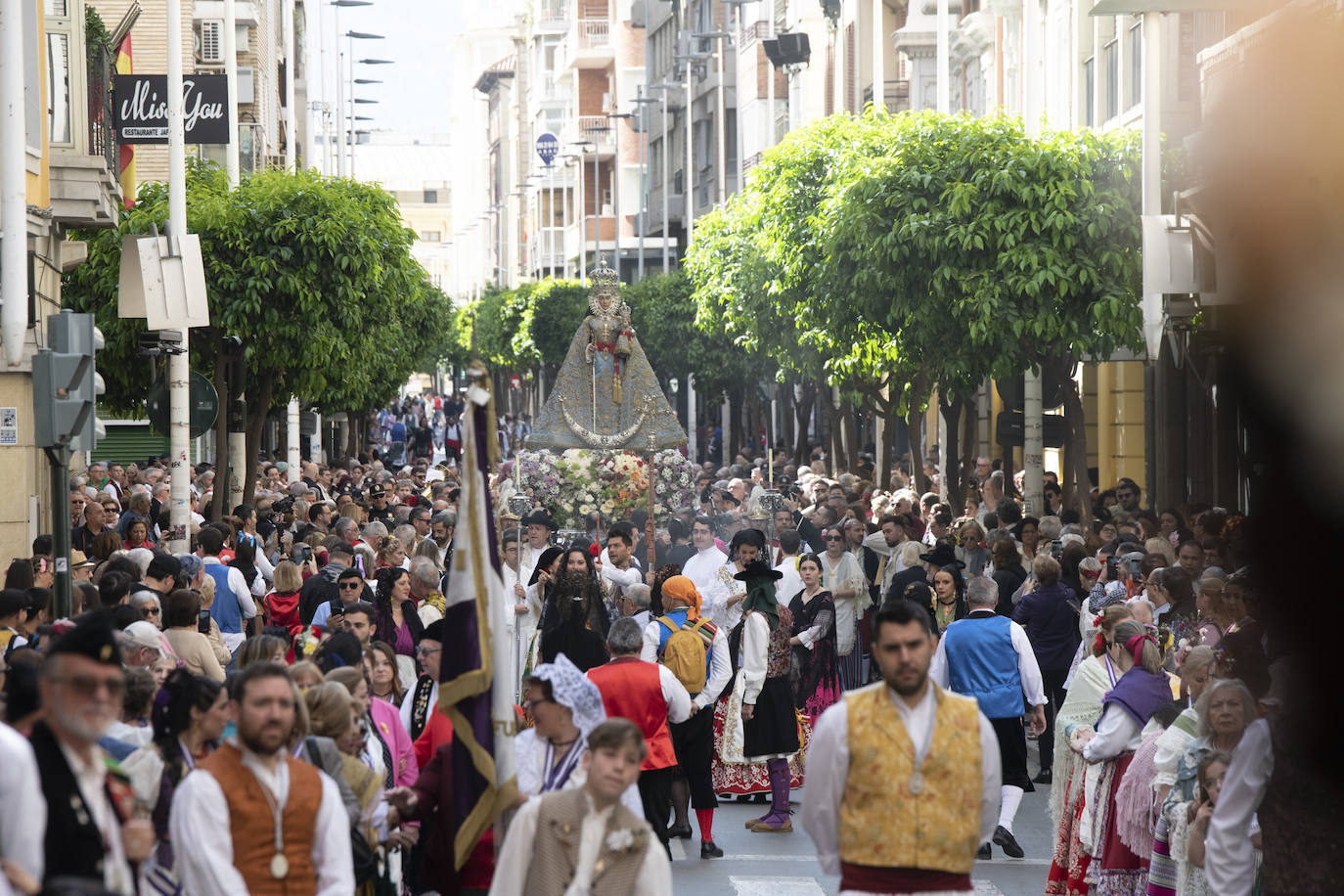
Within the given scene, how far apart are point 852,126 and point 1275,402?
12.7m

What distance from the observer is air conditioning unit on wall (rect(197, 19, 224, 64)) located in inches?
2021

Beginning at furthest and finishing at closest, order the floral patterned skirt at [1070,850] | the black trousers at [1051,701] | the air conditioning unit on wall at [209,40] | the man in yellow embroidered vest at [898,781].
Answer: the air conditioning unit on wall at [209,40] → the black trousers at [1051,701] → the floral patterned skirt at [1070,850] → the man in yellow embroidered vest at [898,781]

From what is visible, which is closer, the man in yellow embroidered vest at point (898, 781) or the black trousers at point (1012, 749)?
the man in yellow embroidered vest at point (898, 781)

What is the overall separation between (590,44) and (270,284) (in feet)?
220

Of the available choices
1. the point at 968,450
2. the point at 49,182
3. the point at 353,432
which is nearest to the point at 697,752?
the point at 49,182

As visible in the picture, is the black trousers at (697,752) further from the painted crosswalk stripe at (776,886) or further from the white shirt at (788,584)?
the white shirt at (788,584)

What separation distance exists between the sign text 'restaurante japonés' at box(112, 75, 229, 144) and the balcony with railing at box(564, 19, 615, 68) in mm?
64981

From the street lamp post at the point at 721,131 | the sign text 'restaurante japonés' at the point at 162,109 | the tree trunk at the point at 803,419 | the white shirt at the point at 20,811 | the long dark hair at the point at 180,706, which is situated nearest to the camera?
the white shirt at the point at 20,811

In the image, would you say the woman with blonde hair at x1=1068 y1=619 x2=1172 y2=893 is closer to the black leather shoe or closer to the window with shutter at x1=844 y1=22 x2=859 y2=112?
the black leather shoe

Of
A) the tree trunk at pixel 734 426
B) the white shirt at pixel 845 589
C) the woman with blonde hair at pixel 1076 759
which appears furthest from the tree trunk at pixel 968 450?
the tree trunk at pixel 734 426

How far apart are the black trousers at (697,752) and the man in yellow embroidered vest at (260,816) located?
621 centimetres

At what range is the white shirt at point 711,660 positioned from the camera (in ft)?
42.3

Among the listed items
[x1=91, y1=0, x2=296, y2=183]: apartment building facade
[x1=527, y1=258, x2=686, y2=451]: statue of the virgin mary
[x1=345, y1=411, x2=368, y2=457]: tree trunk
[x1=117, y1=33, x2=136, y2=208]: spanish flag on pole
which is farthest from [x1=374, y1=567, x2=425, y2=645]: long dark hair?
[x1=345, y1=411, x2=368, y2=457]: tree trunk

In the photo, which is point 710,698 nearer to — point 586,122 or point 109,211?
point 109,211
